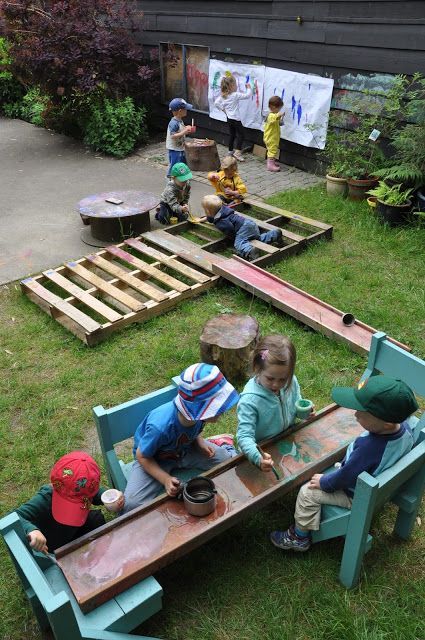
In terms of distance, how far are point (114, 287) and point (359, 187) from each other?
3979 mm

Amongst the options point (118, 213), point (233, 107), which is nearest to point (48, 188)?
point (118, 213)

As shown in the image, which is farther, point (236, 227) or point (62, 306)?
point (236, 227)

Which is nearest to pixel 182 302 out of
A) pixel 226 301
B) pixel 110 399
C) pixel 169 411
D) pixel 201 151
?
pixel 226 301

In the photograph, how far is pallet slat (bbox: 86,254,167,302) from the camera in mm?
5258

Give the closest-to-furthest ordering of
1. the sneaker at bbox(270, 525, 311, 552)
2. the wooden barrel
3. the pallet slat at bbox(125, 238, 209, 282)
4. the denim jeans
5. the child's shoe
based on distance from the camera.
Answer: the sneaker at bbox(270, 525, 311, 552)
the pallet slat at bbox(125, 238, 209, 282)
the denim jeans
the child's shoe
the wooden barrel

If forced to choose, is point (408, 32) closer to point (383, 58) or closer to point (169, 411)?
point (383, 58)

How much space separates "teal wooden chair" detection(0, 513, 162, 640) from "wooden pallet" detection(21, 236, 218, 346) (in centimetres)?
262

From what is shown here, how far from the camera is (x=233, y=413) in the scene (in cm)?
394

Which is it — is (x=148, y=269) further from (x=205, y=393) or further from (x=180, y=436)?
(x=205, y=393)

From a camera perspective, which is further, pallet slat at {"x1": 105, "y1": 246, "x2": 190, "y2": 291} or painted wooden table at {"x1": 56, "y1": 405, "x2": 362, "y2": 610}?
pallet slat at {"x1": 105, "y1": 246, "x2": 190, "y2": 291}

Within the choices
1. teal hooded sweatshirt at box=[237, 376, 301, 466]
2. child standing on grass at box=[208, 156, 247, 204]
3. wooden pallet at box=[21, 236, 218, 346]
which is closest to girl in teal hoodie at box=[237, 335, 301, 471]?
teal hooded sweatshirt at box=[237, 376, 301, 466]

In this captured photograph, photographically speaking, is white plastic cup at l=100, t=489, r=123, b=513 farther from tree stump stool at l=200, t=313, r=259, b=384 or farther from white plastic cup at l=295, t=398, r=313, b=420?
tree stump stool at l=200, t=313, r=259, b=384

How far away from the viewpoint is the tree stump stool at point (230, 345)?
4227 mm

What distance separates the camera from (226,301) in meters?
5.41
